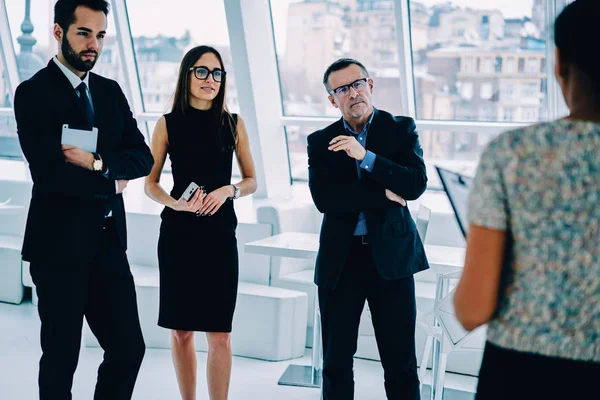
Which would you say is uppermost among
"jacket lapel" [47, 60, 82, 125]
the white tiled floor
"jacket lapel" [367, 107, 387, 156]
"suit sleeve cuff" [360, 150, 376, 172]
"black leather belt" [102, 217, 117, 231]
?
"jacket lapel" [47, 60, 82, 125]

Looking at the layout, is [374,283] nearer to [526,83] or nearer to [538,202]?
[538,202]

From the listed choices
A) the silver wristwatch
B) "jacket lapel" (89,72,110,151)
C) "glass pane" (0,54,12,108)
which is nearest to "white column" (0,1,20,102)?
"glass pane" (0,54,12,108)

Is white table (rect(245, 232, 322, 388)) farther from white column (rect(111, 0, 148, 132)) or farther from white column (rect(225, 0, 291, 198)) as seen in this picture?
white column (rect(111, 0, 148, 132))

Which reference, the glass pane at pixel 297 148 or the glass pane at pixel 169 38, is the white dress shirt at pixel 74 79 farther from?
the glass pane at pixel 169 38

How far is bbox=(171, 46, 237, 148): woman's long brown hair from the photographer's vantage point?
3164mm

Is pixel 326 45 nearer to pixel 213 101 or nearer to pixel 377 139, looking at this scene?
pixel 213 101

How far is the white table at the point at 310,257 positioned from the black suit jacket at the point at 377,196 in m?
0.90

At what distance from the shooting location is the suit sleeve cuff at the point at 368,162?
111 inches

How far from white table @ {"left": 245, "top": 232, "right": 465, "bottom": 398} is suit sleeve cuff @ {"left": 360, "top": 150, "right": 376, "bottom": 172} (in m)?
1.09

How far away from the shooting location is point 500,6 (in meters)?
5.71

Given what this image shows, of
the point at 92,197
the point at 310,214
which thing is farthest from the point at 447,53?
the point at 92,197

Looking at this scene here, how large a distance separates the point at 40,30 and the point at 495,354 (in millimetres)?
8077

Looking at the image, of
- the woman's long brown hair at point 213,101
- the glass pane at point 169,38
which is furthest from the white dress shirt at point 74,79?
the glass pane at point 169,38

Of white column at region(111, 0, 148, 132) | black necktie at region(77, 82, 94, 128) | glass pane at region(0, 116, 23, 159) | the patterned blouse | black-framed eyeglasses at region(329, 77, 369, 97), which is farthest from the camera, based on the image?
glass pane at region(0, 116, 23, 159)
